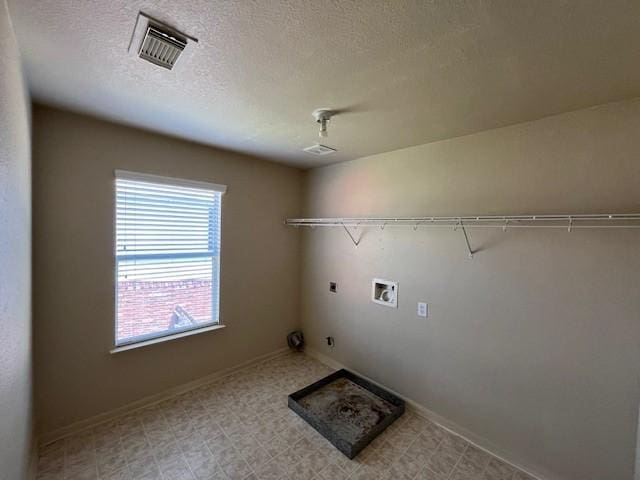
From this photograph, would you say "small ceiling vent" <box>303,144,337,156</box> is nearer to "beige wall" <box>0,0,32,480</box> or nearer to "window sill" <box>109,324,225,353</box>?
"beige wall" <box>0,0,32,480</box>

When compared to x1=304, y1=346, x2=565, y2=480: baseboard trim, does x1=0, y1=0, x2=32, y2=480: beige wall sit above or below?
above

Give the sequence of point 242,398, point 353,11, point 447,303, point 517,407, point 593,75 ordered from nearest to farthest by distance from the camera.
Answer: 1. point 353,11
2. point 593,75
3. point 517,407
4. point 447,303
5. point 242,398

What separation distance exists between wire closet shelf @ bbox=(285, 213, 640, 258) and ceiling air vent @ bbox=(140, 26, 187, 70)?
197 centimetres

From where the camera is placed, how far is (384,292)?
2.77 meters

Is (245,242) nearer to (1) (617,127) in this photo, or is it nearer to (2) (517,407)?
(2) (517,407)

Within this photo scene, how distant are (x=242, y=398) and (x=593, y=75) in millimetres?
3401

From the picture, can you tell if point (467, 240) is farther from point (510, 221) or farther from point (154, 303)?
point (154, 303)

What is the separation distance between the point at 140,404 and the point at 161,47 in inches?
109

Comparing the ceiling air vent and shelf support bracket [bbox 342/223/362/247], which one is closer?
the ceiling air vent

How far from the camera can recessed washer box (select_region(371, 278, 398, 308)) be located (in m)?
2.66

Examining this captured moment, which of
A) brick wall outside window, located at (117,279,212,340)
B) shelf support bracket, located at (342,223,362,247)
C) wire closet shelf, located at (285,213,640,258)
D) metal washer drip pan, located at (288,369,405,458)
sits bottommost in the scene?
metal washer drip pan, located at (288,369,405,458)

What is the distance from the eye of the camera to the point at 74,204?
2.08 m

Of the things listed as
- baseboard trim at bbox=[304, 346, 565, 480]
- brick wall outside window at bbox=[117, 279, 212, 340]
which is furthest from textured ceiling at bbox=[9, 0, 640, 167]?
baseboard trim at bbox=[304, 346, 565, 480]

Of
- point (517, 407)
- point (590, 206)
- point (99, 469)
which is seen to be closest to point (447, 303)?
point (517, 407)
